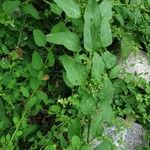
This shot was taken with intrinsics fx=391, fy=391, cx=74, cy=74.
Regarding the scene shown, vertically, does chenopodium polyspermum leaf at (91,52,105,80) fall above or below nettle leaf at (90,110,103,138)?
above

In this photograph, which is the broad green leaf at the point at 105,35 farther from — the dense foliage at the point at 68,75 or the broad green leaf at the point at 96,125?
the broad green leaf at the point at 96,125

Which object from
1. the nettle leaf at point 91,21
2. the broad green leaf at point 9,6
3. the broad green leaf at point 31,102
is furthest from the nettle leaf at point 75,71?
the broad green leaf at point 9,6

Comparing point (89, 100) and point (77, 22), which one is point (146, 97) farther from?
point (89, 100)

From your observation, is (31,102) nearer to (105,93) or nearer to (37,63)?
(37,63)

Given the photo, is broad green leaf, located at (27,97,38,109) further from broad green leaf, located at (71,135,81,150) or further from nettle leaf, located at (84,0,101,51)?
nettle leaf, located at (84,0,101,51)

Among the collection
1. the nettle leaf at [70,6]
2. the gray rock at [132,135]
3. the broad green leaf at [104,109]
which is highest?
the nettle leaf at [70,6]

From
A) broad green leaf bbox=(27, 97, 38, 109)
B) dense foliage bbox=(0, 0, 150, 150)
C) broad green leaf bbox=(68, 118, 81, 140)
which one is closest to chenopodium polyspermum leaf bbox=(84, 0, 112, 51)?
dense foliage bbox=(0, 0, 150, 150)

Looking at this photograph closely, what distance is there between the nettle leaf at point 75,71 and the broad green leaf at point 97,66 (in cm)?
4

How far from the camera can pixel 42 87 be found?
2.54 m

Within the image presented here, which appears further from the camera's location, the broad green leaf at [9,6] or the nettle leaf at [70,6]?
the broad green leaf at [9,6]

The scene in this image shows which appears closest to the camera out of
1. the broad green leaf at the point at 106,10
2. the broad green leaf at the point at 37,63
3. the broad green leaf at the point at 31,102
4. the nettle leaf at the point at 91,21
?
the nettle leaf at the point at 91,21

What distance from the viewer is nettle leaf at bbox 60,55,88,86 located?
1455 millimetres

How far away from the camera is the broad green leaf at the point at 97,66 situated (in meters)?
1.45

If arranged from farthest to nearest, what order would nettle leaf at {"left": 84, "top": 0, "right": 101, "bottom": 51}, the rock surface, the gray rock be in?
the rock surface → the gray rock → nettle leaf at {"left": 84, "top": 0, "right": 101, "bottom": 51}
